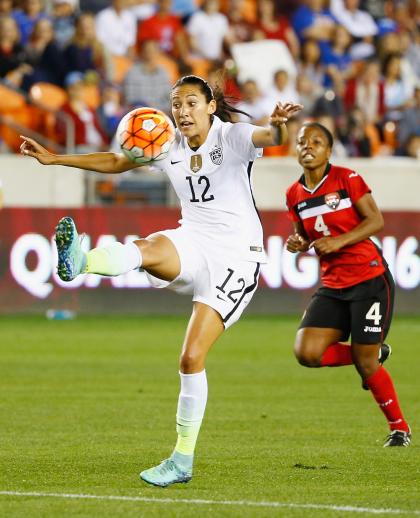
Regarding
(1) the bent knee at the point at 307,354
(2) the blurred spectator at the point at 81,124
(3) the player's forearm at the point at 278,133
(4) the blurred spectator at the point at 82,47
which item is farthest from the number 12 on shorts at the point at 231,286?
(4) the blurred spectator at the point at 82,47

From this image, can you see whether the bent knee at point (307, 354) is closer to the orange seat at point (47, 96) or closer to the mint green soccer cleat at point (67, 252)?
the mint green soccer cleat at point (67, 252)

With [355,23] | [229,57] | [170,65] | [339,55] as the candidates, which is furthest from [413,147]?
[170,65]

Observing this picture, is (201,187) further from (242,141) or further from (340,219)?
(340,219)

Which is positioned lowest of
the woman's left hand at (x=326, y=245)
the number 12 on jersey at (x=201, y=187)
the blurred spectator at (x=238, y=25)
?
the woman's left hand at (x=326, y=245)

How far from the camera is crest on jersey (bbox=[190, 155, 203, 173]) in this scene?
23.2 ft

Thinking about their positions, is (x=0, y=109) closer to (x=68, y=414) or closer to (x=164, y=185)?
(x=164, y=185)

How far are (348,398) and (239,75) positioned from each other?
10.5 meters

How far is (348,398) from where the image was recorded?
1100 cm

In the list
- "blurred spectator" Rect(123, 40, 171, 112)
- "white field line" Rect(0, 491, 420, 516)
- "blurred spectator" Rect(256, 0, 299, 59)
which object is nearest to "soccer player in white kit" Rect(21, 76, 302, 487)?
"white field line" Rect(0, 491, 420, 516)

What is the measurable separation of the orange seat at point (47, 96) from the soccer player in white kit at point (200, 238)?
12.2 metres

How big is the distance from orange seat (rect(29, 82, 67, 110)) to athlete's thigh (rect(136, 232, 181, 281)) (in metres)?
12.7

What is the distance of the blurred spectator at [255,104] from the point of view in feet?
62.7

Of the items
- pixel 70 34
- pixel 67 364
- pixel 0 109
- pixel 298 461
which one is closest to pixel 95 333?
pixel 67 364

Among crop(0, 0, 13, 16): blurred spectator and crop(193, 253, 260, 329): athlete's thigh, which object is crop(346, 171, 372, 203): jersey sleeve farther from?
crop(0, 0, 13, 16): blurred spectator
